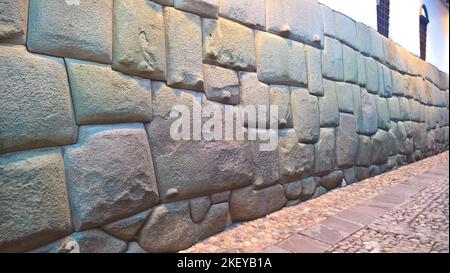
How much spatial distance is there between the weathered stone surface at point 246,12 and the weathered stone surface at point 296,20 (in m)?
0.09

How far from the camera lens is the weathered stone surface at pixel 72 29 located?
1161mm

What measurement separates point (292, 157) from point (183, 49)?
138 centimetres

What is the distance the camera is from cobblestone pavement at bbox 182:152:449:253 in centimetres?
171

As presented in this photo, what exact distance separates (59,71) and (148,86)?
0.45 m

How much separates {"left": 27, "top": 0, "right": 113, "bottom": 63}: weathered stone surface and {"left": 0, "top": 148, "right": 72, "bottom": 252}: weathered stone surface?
1.56 feet

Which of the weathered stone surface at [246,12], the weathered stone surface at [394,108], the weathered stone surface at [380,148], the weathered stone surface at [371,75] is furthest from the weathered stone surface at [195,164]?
the weathered stone surface at [394,108]

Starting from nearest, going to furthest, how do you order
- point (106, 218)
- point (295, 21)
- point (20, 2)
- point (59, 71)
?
1. point (20, 2)
2. point (59, 71)
3. point (106, 218)
4. point (295, 21)

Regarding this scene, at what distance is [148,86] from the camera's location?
5.02 ft

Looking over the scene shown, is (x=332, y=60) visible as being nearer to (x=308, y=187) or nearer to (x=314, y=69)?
(x=314, y=69)

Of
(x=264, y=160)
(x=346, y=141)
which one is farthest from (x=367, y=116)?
(x=264, y=160)

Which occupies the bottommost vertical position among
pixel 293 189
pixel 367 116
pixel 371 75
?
pixel 293 189

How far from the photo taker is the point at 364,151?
3471 mm
